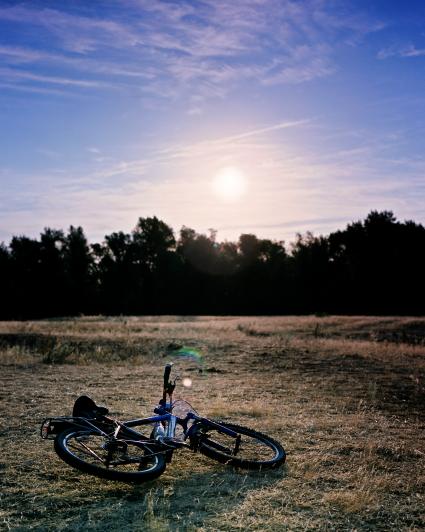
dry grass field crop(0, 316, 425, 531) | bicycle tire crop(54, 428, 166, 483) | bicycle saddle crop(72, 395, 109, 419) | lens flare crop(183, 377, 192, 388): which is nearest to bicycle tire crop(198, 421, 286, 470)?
dry grass field crop(0, 316, 425, 531)

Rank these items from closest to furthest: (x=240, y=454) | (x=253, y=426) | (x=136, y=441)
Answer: (x=136, y=441) < (x=240, y=454) < (x=253, y=426)

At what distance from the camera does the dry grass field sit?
518 cm

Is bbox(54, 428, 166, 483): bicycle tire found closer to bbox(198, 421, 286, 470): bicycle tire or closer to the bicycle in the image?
the bicycle

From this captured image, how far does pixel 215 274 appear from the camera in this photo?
247ft

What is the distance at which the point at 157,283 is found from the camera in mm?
73125

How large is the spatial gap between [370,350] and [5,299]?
5591cm

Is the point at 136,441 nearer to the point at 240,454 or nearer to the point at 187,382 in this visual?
the point at 240,454

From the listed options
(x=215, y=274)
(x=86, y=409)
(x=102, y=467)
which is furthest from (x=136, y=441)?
(x=215, y=274)

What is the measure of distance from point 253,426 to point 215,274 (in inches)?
2615

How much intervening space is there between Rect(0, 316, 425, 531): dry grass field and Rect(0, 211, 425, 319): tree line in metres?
44.7

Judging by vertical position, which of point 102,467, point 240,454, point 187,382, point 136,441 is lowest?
point 187,382

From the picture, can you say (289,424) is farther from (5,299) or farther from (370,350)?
(5,299)

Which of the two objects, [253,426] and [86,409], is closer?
[86,409]


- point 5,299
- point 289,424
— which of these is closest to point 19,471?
point 289,424
